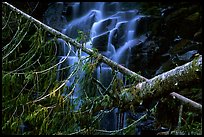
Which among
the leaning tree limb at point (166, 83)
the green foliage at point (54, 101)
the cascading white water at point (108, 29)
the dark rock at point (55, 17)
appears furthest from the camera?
the dark rock at point (55, 17)

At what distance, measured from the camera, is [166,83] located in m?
3.15

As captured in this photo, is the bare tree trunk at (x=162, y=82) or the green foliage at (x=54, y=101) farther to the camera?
the green foliage at (x=54, y=101)

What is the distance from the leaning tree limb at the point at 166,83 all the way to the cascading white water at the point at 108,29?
3270 millimetres

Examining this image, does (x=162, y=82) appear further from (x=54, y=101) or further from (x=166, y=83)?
(x=54, y=101)

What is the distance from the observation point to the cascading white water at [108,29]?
7625 millimetres

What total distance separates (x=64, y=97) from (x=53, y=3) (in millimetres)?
8331

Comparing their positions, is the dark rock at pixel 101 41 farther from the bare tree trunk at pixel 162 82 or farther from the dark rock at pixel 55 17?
the bare tree trunk at pixel 162 82

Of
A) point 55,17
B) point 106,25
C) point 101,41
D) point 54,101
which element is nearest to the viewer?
point 54,101

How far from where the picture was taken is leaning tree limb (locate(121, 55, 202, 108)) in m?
2.92

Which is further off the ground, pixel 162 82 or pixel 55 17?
pixel 55 17

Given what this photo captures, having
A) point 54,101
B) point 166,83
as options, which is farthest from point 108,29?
point 166,83

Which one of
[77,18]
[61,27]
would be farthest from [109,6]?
[61,27]

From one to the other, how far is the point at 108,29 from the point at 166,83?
5.68 m

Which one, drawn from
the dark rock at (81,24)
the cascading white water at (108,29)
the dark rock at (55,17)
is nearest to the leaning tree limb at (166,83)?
the cascading white water at (108,29)
